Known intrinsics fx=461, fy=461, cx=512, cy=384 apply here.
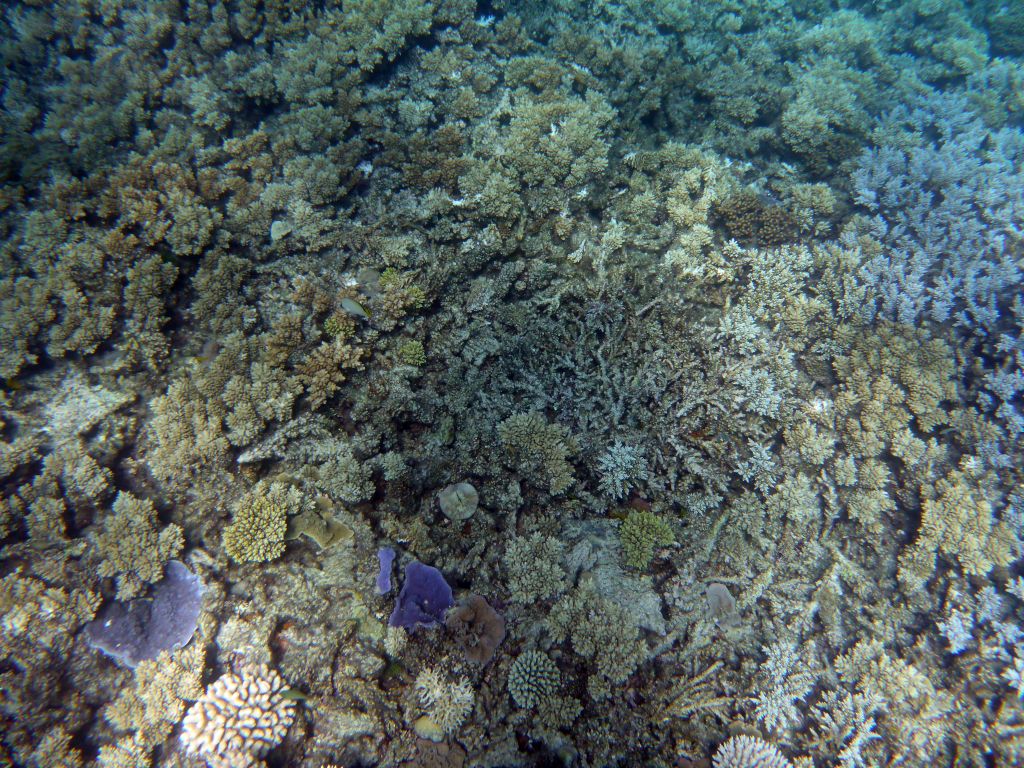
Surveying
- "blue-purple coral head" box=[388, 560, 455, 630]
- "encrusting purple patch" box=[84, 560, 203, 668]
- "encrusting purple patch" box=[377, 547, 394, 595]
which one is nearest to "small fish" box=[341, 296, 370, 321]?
"encrusting purple patch" box=[377, 547, 394, 595]

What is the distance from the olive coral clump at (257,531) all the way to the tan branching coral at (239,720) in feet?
3.05

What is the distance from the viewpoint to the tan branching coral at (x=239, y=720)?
141 inches

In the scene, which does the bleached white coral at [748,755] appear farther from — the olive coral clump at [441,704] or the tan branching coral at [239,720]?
the tan branching coral at [239,720]

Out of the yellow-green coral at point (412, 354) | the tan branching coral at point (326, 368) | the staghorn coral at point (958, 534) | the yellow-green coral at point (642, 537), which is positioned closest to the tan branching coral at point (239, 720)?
the tan branching coral at point (326, 368)

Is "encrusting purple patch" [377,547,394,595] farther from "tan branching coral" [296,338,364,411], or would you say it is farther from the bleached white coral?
the bleached white coral

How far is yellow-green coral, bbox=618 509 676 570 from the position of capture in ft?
14.6

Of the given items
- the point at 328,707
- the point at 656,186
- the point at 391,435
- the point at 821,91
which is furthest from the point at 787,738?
the point at 821,91

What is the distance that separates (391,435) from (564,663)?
270 centimetres

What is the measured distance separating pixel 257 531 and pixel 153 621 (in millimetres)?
1103

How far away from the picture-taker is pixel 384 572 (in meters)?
4.21

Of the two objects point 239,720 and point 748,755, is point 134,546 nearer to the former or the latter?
point 239,720

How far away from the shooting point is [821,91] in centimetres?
739

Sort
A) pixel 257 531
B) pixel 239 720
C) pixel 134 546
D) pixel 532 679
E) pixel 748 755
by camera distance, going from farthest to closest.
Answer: pixel 257 531
pixel 134 546
pixel 532 679
pixel 748 755
pixel 239 720

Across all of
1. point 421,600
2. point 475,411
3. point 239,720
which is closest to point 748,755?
point 421,600
